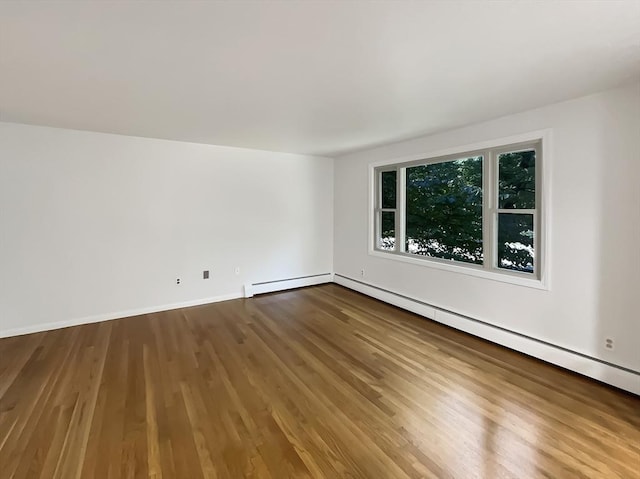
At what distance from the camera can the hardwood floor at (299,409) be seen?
1794 millimetres

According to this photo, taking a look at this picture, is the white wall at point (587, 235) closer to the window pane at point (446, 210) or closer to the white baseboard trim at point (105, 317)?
the window pane at point (446, 210)

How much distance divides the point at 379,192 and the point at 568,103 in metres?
2.75

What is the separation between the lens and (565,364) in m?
2.86

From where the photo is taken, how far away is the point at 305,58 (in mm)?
2014

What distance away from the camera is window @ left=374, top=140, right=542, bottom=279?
328 centimetres

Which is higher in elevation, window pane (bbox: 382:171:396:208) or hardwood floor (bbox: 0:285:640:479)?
window pane (bbox: 382:171:396:208)

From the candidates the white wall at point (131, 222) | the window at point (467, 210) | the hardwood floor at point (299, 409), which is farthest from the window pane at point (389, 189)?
the hardwood floor at point (299, 409)

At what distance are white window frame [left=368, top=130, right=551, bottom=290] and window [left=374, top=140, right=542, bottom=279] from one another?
11mm

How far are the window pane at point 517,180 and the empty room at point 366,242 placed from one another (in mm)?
23

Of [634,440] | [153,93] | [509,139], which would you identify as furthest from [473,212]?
[153,93]

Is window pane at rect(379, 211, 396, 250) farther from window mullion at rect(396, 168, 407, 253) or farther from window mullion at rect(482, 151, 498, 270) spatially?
window mullion at rect(482, 151, 498, 270)

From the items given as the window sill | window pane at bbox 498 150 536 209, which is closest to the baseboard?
the window sill

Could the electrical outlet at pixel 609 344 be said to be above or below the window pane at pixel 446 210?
below

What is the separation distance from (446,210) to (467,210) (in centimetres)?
33
